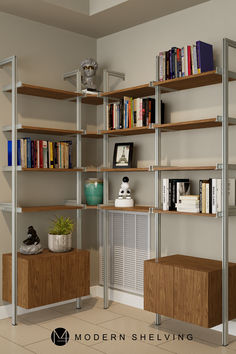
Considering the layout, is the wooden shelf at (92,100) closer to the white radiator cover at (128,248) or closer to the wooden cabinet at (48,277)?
the white radiator cover at (128,248)

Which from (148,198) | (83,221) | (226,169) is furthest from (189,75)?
(83,221)

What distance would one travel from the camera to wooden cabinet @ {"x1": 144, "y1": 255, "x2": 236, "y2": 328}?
9.98ft

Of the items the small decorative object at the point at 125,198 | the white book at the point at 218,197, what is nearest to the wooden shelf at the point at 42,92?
the small decorative object at the point at 125,198

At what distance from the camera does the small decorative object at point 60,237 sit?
151 inches

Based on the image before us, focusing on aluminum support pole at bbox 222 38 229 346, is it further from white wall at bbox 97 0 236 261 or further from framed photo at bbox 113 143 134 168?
framed photo at bbox 113 143 134 168

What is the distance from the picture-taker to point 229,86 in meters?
3.39

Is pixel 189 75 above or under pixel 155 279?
above

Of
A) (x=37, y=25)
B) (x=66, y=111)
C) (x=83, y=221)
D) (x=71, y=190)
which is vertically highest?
(x=37, y=25)

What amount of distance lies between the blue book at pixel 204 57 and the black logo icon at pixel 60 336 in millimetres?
2205

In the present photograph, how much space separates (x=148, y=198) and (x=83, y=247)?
0.92 meters

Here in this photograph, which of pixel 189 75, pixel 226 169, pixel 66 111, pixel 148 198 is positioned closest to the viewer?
pixel 226 169

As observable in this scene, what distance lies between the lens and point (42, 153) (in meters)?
3.79

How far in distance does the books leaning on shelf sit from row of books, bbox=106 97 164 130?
0.81 meters

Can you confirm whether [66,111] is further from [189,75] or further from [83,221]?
[189,75]
